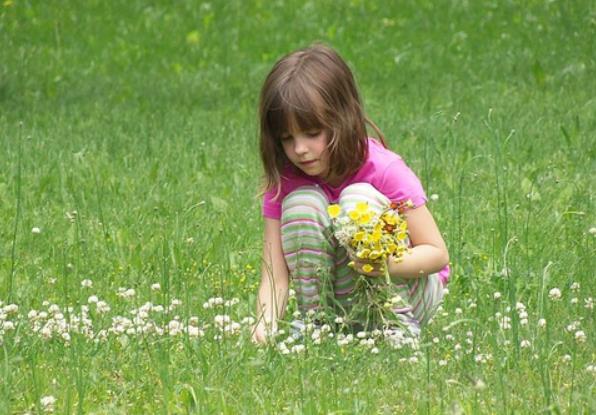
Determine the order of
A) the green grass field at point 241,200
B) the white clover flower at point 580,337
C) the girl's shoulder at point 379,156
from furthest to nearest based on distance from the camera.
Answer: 1. the girl's shoulder at point 379,156
2. the white clover flower at point 580,337
3. the green grass field at point 241,200

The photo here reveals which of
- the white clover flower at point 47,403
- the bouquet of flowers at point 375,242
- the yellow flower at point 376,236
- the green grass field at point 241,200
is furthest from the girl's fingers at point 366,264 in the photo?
the white clover flower at point 47,403

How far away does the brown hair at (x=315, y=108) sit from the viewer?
13.6 feet

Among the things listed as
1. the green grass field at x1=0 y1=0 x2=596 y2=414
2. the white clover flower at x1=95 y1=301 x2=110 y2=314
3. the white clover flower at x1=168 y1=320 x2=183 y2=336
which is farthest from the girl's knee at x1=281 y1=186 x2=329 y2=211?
the white clover flower at x1=95 y1=301 x2=110 y2=314

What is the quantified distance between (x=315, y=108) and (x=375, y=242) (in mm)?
552

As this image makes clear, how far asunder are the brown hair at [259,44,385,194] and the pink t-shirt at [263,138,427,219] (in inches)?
1.5

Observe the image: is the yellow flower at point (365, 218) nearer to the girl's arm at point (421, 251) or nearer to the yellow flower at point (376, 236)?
the yellow flower at point (376, 236)

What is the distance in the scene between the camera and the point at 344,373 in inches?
142

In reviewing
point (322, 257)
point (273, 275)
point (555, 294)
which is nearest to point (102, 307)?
point (273, 275)

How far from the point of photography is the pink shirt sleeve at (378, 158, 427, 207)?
4219 mm

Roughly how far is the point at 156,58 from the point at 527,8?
3.38 m

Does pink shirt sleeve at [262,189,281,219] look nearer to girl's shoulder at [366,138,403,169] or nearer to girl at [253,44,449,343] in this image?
girl at [253,44,449,343]

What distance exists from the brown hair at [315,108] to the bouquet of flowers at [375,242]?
269 millimetres

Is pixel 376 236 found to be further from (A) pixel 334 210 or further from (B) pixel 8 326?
(B) pixel 8 326

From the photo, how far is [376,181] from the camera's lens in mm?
4273
